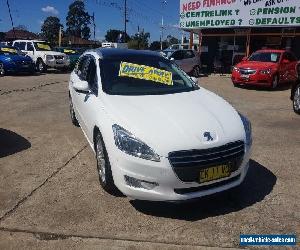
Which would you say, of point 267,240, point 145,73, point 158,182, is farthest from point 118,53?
point 267,240

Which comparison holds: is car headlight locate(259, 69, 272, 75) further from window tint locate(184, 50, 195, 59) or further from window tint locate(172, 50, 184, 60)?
window tint locate(184, 50, 195, 59)

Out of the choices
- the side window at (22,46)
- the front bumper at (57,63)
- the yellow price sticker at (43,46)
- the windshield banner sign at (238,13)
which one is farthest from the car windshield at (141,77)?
the side window at (22,46)

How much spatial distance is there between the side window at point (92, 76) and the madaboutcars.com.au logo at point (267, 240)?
2648 millimetres

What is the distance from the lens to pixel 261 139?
22.4 feet

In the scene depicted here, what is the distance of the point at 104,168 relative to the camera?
4320 mm

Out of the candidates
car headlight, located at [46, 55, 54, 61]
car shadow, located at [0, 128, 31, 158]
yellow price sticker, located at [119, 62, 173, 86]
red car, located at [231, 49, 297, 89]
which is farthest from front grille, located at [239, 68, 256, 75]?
car headlight, located at [46, 55, 54, 61]

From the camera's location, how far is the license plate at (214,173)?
147 inches

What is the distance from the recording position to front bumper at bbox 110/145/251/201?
3652 mm

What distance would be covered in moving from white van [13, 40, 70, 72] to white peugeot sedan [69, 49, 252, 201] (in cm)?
1702

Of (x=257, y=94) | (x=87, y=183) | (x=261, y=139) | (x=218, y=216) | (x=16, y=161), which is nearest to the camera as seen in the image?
(x=218, y=216)

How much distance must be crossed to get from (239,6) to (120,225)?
19249mm

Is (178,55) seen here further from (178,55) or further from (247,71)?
(247,71)

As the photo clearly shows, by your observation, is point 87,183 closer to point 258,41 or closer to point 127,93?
point 127,93

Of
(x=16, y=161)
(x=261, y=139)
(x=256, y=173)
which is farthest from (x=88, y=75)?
(x=261, y=139)
